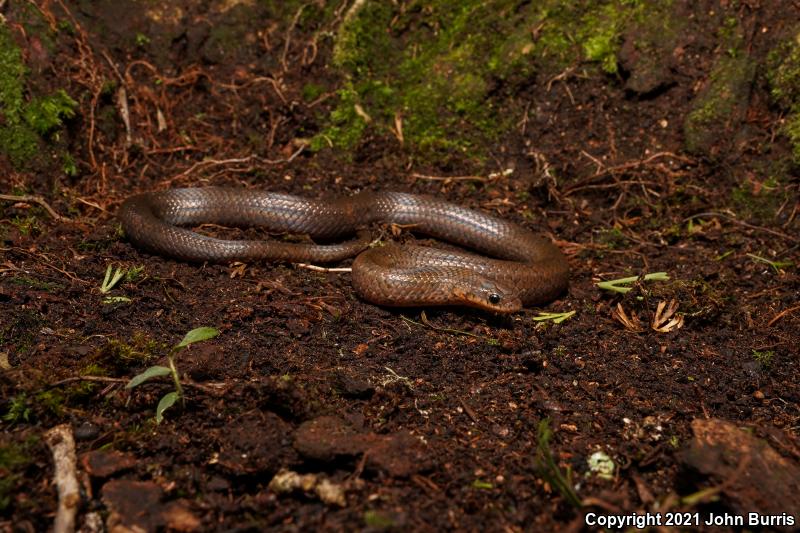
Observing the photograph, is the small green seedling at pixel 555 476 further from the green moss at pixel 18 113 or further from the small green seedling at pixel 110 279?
the green moss at pixel 18 113

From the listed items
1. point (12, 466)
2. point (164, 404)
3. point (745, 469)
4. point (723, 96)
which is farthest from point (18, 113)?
point (723, 96)

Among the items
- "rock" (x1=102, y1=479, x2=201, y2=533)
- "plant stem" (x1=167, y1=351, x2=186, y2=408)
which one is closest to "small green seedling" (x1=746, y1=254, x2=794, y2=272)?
"plant stem" (x1=167, y1=351, x2=186, y2=408)

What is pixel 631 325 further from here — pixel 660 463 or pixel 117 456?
pixel 117 456

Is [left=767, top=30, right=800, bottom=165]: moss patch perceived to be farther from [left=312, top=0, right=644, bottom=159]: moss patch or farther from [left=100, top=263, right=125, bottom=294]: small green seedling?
[left=100, top=263, right=125, bottom=294]: small green seedling

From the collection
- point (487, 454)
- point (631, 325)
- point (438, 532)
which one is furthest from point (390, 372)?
point (631, 325)

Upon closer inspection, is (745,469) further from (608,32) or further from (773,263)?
(608,32)

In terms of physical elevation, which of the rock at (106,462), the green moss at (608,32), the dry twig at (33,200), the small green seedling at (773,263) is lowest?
the small green seedling at (773,263)

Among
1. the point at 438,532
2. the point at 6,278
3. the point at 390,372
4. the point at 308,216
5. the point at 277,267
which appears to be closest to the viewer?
the point at 438,532

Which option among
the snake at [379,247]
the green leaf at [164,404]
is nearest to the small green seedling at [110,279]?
the snake at [379,247]
